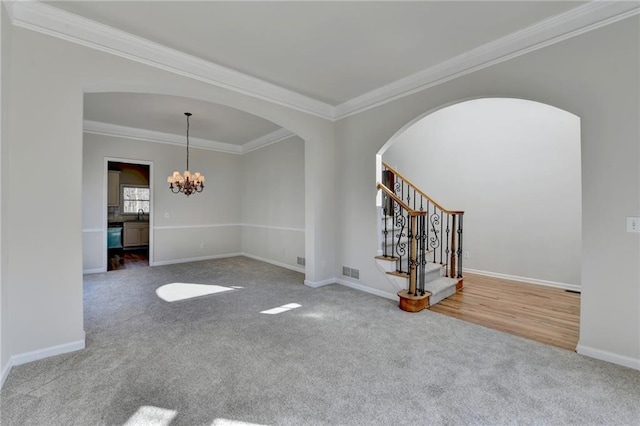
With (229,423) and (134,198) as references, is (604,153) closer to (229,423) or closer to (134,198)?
(229,423)

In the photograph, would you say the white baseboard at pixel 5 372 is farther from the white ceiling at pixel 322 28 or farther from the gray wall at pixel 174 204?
the gray wall at pixel 174 204

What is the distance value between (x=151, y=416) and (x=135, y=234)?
8.83m

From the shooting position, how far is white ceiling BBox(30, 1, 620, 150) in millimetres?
2350

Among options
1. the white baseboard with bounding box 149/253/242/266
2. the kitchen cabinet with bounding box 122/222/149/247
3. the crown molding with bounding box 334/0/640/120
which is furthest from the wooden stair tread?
the kitchen cabinet with bounding box 122/222/149/247

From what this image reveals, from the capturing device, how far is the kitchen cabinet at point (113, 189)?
8755mm

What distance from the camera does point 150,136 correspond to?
626cm

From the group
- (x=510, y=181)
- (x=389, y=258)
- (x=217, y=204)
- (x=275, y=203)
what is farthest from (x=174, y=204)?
(x=510, y=181)

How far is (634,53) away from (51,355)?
17.7ft

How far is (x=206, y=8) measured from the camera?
7.75ft

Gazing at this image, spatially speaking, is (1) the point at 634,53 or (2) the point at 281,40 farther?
(2) the point at 281,40

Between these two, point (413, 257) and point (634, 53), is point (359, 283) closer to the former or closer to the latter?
point (413, 257)

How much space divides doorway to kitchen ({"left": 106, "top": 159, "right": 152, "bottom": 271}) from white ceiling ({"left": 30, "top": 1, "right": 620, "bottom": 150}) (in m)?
6.67

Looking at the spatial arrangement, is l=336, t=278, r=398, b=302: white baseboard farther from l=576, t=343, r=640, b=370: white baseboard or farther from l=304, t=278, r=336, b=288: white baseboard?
l=576, t=343, r=640, b=370: white baseboard

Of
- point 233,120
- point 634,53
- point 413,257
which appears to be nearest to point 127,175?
point 233,120
